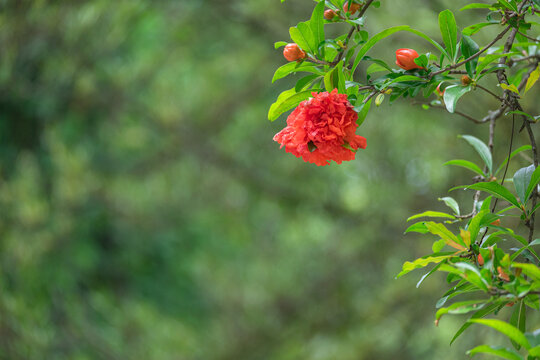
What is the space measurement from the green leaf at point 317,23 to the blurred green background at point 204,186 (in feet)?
3.27

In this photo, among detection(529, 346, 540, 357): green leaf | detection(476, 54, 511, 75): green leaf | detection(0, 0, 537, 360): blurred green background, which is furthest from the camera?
detection(0, 0, 537, 360): blurred green background

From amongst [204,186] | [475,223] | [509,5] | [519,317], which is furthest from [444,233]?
[204,186]

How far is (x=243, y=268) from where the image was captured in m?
3.88

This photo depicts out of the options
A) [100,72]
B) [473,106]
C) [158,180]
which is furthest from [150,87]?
[473,106]

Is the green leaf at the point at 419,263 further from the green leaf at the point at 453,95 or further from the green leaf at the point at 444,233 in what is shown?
the green leaf at the point at 453,95

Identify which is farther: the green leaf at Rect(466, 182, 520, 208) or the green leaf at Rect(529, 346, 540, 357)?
the green leaf at Rect(466, 182, 520, 208)

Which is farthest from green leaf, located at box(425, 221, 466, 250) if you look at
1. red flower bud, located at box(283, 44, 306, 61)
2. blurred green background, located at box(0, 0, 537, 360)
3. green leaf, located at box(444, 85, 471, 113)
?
blurred green background, located at box(0, 0, 537, 360)

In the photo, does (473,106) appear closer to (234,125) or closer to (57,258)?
(234,125)

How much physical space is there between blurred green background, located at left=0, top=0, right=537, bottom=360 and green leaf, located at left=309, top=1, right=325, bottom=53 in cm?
100

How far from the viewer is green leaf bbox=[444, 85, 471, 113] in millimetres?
495

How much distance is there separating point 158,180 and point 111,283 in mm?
1129

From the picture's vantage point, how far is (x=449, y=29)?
570 mm

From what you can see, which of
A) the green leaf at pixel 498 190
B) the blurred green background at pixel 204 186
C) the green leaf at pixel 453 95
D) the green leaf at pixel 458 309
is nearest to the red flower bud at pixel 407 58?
the green leaf at pixel 453 95

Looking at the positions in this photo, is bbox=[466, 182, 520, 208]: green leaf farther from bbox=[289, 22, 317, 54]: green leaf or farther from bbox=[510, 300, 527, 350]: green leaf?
bbox=[289, 22, 317, 54]: green leaf
